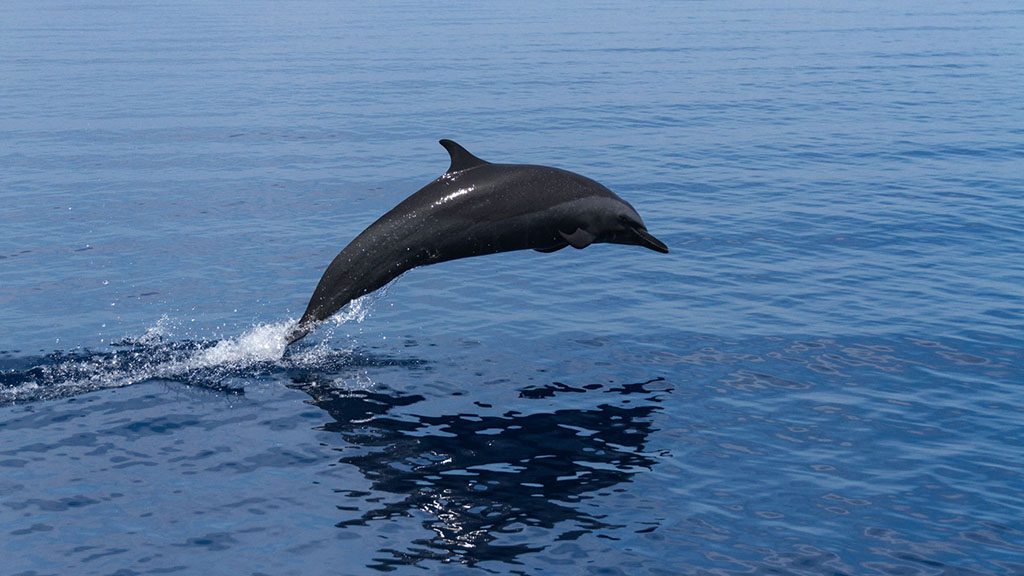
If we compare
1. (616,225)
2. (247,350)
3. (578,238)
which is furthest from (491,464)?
(247,350)

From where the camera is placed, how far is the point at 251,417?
14.9m

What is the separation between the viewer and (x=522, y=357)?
57.7ft

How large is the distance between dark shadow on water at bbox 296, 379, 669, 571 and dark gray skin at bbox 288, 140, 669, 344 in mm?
1846

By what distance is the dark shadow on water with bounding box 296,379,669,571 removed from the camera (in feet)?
38.3

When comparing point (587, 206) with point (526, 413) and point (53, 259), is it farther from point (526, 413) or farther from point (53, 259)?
point (53, 259)

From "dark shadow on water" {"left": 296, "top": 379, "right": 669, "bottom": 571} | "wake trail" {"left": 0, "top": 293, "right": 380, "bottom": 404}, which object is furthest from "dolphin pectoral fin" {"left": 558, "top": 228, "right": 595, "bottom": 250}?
"wake trail" {"left": 0, "top": 293, "right": 380, "bottom": 404}

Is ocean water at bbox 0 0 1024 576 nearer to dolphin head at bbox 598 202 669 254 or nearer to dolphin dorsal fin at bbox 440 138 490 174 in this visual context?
dolphin head at bbox 598 202 669 254

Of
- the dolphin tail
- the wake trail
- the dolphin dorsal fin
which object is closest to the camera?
the dolphin tail

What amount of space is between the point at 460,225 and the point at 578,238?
65.3 inches

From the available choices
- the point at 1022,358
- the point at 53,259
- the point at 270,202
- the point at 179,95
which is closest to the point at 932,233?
the point at 1022,358

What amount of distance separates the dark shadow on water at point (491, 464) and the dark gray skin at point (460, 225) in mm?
1846

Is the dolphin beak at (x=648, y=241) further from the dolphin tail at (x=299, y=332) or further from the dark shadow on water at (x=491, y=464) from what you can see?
the dolphin tail at (x=299, y=332)

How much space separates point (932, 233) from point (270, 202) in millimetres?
16260

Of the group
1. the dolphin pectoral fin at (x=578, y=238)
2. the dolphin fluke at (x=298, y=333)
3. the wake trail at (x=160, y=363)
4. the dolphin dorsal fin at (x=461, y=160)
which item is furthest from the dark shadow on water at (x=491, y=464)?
the dolphin dorsal fin at (x=461, y=160)
